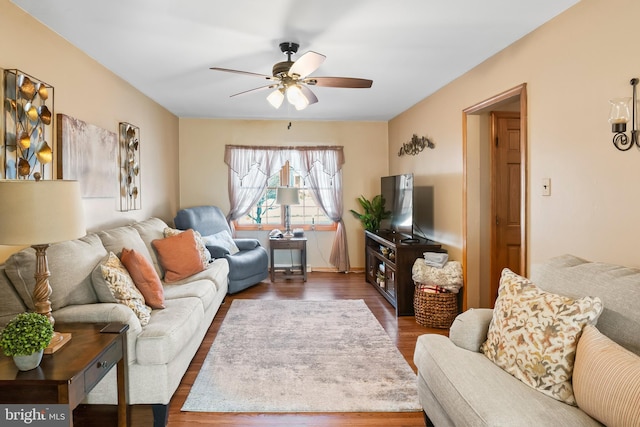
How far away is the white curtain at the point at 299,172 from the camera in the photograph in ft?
20.2

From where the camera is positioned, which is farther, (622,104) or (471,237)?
(471,237)

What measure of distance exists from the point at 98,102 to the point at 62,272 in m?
1.84

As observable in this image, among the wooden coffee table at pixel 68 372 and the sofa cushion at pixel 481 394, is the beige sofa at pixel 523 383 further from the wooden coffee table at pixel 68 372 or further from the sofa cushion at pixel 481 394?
the wooden coffee table at pixel 68 372

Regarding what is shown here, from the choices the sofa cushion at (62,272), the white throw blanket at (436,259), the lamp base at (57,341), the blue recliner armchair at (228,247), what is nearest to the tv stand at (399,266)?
the white throw blanket at (436,259)

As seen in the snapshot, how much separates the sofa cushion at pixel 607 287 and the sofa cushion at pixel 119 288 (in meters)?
2.41

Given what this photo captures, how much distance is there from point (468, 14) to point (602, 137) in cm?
112

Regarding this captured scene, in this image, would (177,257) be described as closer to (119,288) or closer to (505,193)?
(119,288)

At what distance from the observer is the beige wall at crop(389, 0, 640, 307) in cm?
204

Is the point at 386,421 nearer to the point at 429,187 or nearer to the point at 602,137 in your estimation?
the point at 602,137

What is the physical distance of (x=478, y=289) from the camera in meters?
3.90

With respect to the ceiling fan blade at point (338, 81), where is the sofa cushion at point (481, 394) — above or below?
below

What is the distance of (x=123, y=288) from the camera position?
245 centimetres

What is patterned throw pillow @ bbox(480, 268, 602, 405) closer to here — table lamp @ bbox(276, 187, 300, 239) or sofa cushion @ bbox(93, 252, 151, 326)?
sofa cushion @ bbox(93, 252, 151, 326)

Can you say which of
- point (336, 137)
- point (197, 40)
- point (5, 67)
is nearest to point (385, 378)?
point (197, 40)
